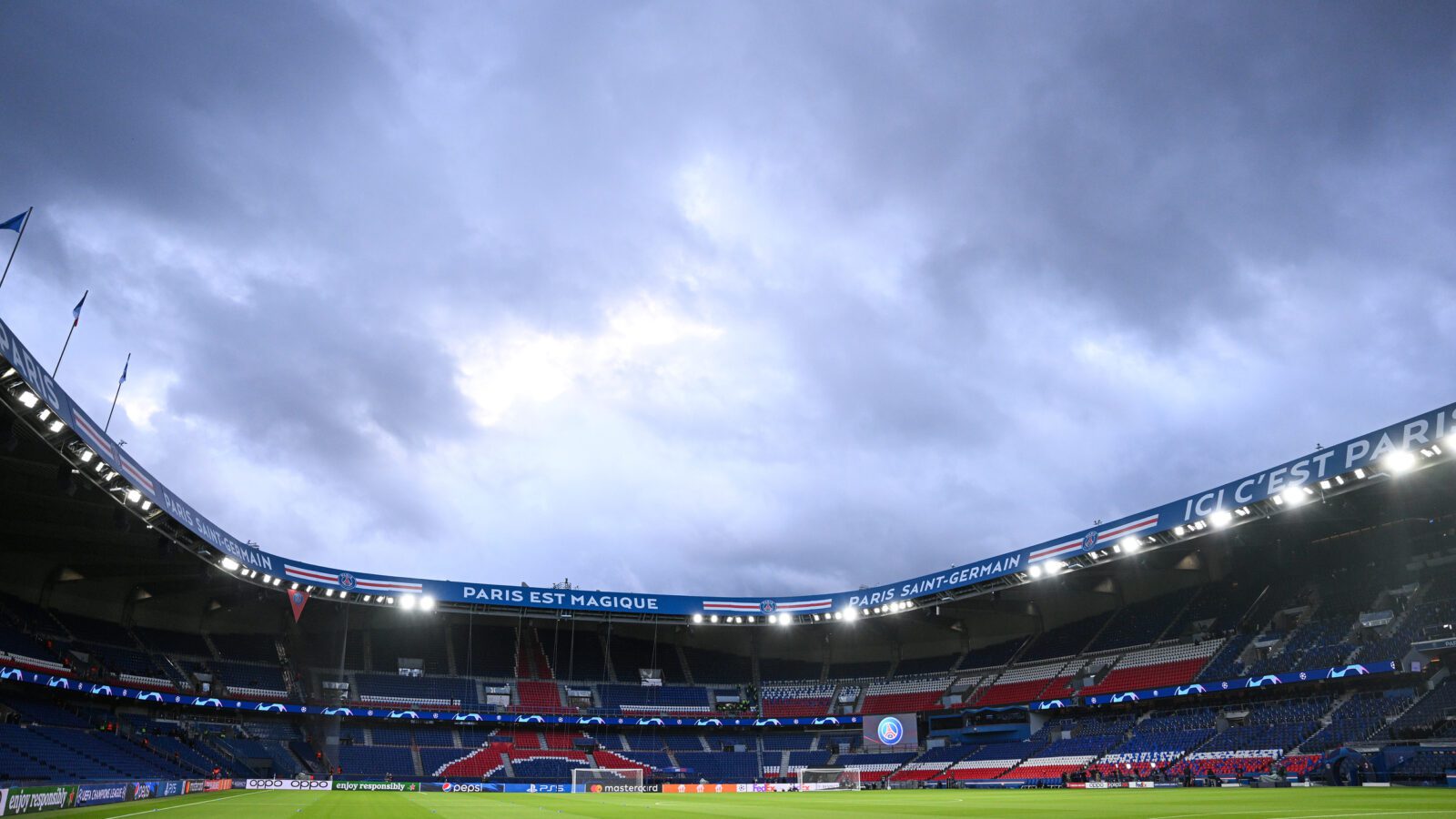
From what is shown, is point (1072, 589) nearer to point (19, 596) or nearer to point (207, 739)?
point (207, 739)

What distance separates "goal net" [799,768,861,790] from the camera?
53334 millimetres

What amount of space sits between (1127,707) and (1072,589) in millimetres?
7968

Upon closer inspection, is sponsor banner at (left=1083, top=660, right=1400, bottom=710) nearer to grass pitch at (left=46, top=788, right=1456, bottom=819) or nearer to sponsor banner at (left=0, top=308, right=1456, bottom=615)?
sponsor banner at (left=0, top=308, right=1456, bottom=615)

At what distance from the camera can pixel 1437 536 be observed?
41.2 metres

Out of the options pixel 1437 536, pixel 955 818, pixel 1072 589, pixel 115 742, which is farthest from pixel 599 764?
pixel 1437 536

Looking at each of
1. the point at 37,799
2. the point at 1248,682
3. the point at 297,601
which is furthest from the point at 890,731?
the point at 37,799

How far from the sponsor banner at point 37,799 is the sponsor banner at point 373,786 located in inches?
1015

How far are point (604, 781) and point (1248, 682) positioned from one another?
119 ft

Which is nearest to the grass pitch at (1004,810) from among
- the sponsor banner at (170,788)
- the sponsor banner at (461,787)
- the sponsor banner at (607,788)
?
the sponsor banner at (170,788)

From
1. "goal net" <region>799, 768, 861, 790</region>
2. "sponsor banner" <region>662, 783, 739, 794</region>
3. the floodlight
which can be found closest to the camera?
the floodlight

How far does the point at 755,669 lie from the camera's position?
69688 millimetres

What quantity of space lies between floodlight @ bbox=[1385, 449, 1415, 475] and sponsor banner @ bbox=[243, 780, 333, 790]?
5467 centimetres

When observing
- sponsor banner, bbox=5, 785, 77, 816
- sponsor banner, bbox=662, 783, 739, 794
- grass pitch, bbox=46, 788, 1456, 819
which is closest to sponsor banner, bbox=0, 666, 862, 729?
sponsor banner, bbox=662, 783, 739, 794

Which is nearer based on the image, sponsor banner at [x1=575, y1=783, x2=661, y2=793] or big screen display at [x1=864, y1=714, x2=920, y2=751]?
sponsor banner at [x1=575, y1=783, x2=661, y2=793]
